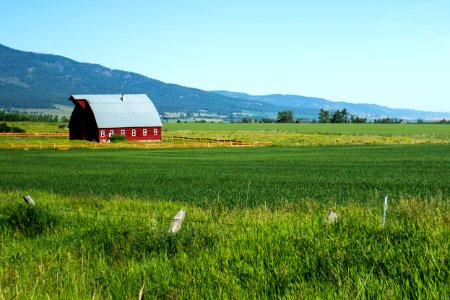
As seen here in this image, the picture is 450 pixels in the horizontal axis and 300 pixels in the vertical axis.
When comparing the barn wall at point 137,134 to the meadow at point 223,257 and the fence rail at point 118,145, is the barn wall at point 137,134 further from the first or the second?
the meadow at point 223,257

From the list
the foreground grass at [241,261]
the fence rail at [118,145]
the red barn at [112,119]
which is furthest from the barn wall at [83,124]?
the foreground grass at [241,261]

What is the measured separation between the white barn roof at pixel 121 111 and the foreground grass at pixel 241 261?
79046 mm

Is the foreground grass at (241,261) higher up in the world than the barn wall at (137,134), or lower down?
higher up

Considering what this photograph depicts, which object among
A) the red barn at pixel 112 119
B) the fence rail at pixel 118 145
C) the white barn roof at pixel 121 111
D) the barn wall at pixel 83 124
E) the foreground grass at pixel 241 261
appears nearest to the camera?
the foreground grass at pixel 241 261

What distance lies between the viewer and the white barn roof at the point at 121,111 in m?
88.1

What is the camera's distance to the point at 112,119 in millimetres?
88438

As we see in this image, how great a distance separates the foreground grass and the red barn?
259 feet

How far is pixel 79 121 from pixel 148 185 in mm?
65761

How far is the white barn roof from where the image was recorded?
88.1 meters

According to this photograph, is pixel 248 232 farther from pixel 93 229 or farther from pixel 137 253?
pixel 93 229

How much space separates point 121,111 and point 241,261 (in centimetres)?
8565

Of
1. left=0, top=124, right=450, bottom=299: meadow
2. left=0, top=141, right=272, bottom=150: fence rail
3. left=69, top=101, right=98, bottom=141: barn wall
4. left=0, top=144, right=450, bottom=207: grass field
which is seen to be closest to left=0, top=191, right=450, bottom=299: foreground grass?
left=0, top=124, right=450, bottom=299: meadow

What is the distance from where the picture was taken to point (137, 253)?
8750 millimetres

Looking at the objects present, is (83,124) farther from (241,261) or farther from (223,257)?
(241,261)
